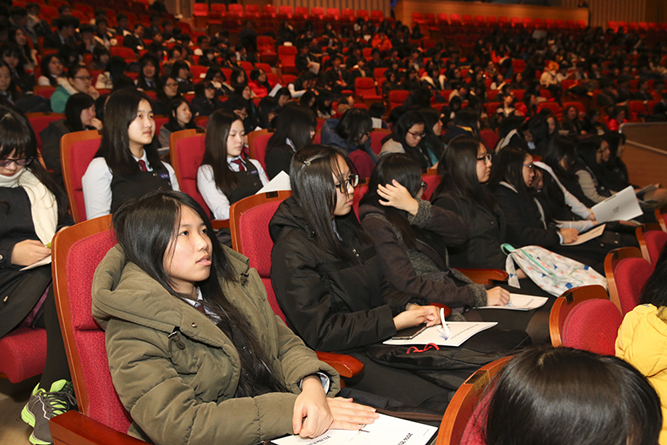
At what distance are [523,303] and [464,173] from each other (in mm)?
746

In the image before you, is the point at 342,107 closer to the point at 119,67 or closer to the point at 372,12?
the point at 119,67

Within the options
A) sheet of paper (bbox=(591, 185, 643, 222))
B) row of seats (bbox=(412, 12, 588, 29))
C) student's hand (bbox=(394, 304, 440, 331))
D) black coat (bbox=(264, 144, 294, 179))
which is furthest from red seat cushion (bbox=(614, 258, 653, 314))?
row of seats (bbox=(412, 12, 588, 29))

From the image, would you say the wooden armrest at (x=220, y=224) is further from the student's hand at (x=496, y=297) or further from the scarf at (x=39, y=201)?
the student's hand at (x=496, y=297)

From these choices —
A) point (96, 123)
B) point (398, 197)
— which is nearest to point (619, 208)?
→ point (398, 197)

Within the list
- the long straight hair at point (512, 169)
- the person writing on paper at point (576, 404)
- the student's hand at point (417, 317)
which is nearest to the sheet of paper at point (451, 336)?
the student's hand at point (417, 317)

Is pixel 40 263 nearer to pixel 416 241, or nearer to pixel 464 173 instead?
pixel 416 241

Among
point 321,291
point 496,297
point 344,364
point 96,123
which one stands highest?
point 96,123

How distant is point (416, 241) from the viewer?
2043mm

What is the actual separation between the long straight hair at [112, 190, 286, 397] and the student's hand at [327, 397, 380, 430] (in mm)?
205

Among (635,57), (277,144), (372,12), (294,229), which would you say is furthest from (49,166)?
(635,57)

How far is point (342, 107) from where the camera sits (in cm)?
584

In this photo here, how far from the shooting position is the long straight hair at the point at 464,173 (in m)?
2.47

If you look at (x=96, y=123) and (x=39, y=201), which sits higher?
(x=96, y=123)

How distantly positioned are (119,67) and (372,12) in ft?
35.4
